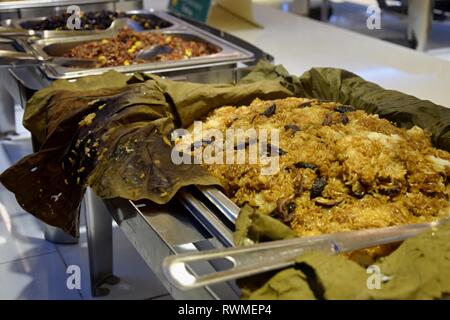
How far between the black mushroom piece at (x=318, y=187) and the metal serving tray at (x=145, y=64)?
985 millimetres

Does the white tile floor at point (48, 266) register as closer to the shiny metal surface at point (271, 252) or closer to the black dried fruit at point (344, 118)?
the black dried fruit at point (344, 118)

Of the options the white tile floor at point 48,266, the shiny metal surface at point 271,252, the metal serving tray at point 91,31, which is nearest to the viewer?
the shiny metal surface at point 271,252

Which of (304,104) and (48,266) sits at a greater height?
(304,104)

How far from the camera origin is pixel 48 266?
205 centimetres

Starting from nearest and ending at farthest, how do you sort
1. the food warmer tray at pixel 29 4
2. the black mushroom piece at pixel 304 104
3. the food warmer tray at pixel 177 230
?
the food warmer tray at pixel 177 230 < the black mushroom piece at pixel 304 104 < the food warmer tray at pixel 29 4

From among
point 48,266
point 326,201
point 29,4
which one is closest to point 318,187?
point 326,201

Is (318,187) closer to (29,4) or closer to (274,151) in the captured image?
(274,151)

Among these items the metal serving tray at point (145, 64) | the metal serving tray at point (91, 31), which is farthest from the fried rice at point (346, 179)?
the metal serving tray at point (91, 31)

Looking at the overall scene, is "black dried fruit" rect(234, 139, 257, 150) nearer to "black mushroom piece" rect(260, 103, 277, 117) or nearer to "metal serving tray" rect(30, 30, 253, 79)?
"black mushroom piece" rect(260, 103, 277, 117)

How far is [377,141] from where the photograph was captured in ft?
4.14

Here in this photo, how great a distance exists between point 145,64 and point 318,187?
105cm

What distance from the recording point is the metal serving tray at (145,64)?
6.44ft

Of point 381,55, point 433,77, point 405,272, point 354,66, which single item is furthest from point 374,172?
point 381,55

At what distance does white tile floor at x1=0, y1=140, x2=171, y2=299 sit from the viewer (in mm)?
1916
